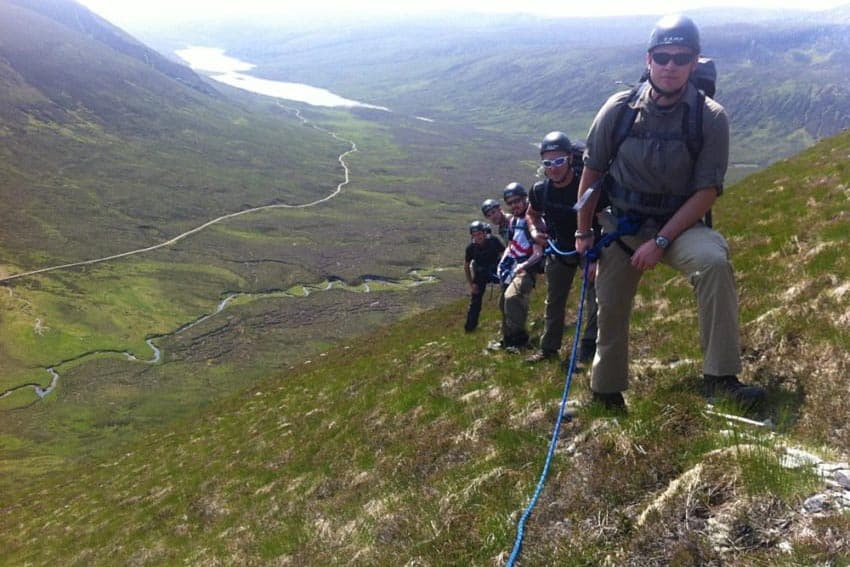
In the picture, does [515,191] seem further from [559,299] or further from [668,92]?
[668,92]

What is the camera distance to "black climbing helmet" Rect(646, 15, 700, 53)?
21.9ft

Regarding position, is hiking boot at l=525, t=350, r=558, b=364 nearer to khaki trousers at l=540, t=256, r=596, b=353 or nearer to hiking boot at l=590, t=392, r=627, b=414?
khaki trousers at l=540, t=256, r=596, b=353

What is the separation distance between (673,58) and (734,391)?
400cm

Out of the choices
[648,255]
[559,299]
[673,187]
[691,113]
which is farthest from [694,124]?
[559,299]

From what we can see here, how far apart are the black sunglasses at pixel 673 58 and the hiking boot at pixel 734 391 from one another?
3.72 meters

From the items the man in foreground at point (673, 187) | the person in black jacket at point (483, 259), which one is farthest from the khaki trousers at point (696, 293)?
the person in black jacket at point (483, 259)

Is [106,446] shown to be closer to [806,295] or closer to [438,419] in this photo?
[438,419]

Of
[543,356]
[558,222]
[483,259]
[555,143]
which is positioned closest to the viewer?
[555,143]

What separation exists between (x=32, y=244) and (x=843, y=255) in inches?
8320

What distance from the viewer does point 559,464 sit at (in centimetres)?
777

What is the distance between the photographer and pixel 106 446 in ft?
285

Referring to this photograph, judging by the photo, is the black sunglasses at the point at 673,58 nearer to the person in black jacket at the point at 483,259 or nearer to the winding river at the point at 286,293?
the person in black jacket at the point at 483,259

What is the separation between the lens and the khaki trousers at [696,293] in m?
6.77

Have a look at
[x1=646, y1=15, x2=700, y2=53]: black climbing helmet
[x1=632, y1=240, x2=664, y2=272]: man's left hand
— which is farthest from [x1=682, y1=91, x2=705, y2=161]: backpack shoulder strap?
[x1=632, y1=240, x2=664, y2=272]: man's left hand
